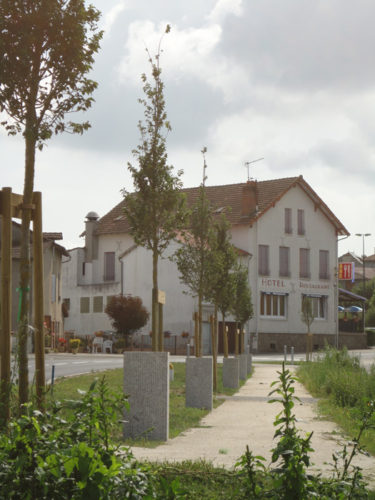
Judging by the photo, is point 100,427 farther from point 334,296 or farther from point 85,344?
point 334,296

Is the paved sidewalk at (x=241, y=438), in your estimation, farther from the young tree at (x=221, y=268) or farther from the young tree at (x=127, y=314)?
the young tree at (x=127, y=314)

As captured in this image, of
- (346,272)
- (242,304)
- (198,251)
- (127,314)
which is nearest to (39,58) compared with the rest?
(198,251)

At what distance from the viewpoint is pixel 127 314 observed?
53469 mm

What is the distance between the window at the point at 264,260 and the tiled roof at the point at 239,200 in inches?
104

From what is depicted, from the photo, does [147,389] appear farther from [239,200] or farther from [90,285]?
[239,200]

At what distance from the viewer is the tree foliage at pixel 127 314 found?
176 feet

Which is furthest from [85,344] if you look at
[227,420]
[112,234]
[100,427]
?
[100,427]

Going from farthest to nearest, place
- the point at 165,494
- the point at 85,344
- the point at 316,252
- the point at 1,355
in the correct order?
the point at 316,252
the point at 85,344
the point at 1,355
the point at 165,494

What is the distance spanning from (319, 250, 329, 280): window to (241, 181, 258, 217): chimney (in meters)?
7.58

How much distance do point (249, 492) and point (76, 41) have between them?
6.22 metres

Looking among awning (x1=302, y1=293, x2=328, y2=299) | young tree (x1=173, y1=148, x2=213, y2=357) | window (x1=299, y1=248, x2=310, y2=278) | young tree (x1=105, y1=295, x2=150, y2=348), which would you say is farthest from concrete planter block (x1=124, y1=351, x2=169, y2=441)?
window (x1=299, y1=248, x2=310, y2=278)

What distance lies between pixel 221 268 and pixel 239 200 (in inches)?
1712

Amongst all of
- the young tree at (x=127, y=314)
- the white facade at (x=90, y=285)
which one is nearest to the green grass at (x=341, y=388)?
the young tree at (x=127, y=314)

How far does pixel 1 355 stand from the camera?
8.34 m
